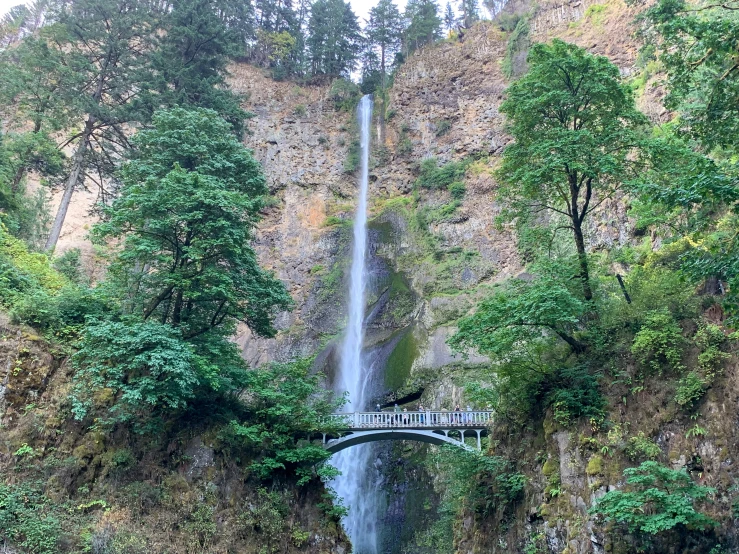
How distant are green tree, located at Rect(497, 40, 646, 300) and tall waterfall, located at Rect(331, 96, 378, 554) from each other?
12413 millimetres

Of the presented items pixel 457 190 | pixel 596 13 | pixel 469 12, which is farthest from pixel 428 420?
pixel 469 12

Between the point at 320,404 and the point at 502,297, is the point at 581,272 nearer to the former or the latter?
the point at 502,297

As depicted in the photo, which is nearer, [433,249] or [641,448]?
[641,448]

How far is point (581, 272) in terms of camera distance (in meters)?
12.3

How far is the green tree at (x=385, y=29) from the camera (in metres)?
45.8

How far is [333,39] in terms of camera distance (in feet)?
148

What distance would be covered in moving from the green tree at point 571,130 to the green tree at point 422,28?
32.3 m

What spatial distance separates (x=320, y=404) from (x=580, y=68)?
37.8ft

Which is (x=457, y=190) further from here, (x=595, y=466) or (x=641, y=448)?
(x=641, y=448)

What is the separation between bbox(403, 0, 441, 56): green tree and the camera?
43.2 m

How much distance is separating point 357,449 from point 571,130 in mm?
16706

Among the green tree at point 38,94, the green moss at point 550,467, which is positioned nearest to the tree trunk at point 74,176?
the green tree at point 38,94

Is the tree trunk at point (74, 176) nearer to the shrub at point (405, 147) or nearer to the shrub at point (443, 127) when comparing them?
the shrub at point (405, 147)

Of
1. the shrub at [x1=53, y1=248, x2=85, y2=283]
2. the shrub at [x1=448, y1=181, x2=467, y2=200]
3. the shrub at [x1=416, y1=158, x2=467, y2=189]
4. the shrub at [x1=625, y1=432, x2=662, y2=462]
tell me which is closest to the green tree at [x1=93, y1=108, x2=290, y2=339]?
the shrub at [x1=53, y1=248, x2=85, y2=283]
